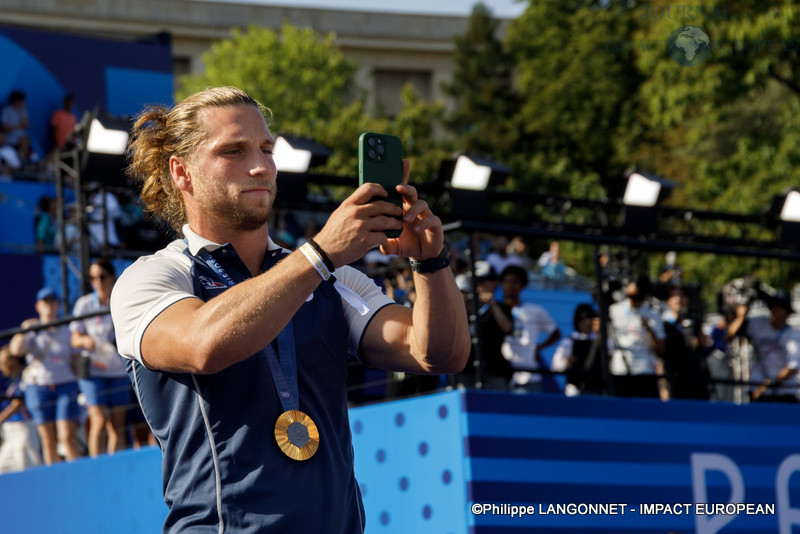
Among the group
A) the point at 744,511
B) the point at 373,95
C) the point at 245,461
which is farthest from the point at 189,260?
the point at 373,95

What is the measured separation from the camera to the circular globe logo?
46.4 feet

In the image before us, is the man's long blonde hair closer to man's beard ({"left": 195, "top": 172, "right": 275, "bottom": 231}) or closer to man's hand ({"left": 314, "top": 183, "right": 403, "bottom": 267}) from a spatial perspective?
man's beard ({"left": 195, "top": 172, "right": 275, "bottom": 231})

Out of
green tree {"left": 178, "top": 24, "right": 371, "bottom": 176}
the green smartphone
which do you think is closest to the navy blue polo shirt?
the green smartphone

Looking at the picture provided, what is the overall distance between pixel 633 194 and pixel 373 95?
1346 inches

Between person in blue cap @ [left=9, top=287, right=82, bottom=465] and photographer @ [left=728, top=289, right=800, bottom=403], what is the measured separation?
5.09 m

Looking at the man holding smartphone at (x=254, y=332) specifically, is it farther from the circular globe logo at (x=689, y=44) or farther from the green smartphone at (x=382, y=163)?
the circular globe logo at (x=689, y=44)

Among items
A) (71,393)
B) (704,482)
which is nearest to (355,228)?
(704,482)

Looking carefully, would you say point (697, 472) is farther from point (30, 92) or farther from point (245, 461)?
point (30, 92)

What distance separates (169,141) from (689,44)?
13913mm

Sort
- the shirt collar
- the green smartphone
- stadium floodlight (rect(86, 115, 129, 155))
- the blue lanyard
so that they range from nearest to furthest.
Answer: the green smartphone, the blue lanyard, the shirt collar, stadium floodlight (rect(86, 115, 129, 155))

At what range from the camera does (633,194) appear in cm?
1174

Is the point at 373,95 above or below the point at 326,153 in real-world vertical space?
above

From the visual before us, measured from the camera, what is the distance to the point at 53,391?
784 cm

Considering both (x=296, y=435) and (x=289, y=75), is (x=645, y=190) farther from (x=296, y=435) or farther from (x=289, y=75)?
(x=289, y=75)
